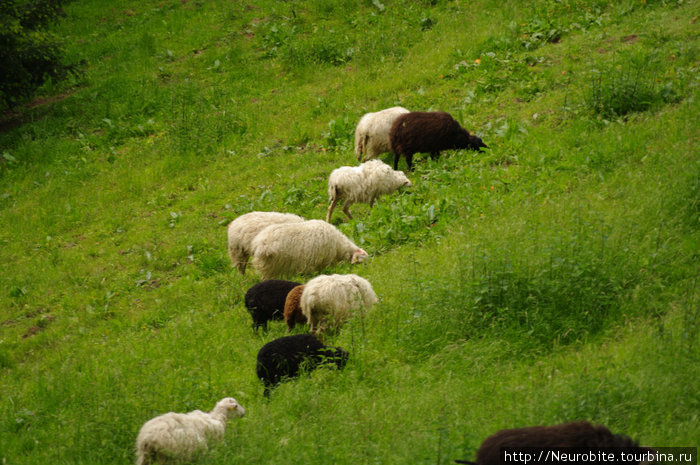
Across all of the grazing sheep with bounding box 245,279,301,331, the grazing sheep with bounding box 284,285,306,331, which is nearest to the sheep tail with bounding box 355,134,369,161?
the grazing sheep with bounding box 245,279,301,331

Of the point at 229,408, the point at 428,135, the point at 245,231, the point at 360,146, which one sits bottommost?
the point at 229,408

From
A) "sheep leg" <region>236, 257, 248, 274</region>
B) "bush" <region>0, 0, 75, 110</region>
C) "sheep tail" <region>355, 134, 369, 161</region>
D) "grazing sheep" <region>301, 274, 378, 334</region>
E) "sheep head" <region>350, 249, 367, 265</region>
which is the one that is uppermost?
"bush" <region>0, 0, 75, 110</region>

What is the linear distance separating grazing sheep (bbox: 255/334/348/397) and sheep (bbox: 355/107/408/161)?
6.78m

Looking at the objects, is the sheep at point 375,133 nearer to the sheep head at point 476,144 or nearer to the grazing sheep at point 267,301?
the sheep head at point 476,144

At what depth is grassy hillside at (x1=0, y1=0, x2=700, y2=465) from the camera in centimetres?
543

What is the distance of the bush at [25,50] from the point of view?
1622 centimetres

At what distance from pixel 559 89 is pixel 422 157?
9.87 ft

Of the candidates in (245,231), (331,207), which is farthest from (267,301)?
(331,207)

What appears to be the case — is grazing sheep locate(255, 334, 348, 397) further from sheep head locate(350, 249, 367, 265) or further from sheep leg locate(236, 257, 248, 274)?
sheep leg locate(236, 257, 248, 274)

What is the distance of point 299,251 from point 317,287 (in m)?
1.90

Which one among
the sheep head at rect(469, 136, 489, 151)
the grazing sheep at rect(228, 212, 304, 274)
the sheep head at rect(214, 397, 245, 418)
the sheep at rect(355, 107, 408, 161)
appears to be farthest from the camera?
the sheep at rect(355, 107, 408, 161)

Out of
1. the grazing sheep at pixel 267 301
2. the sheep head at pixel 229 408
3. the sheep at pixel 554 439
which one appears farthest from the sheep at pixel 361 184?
the sheep at pixel 554 439

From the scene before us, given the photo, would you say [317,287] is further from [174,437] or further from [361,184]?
[361,184]

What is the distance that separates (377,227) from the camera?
10.3m
